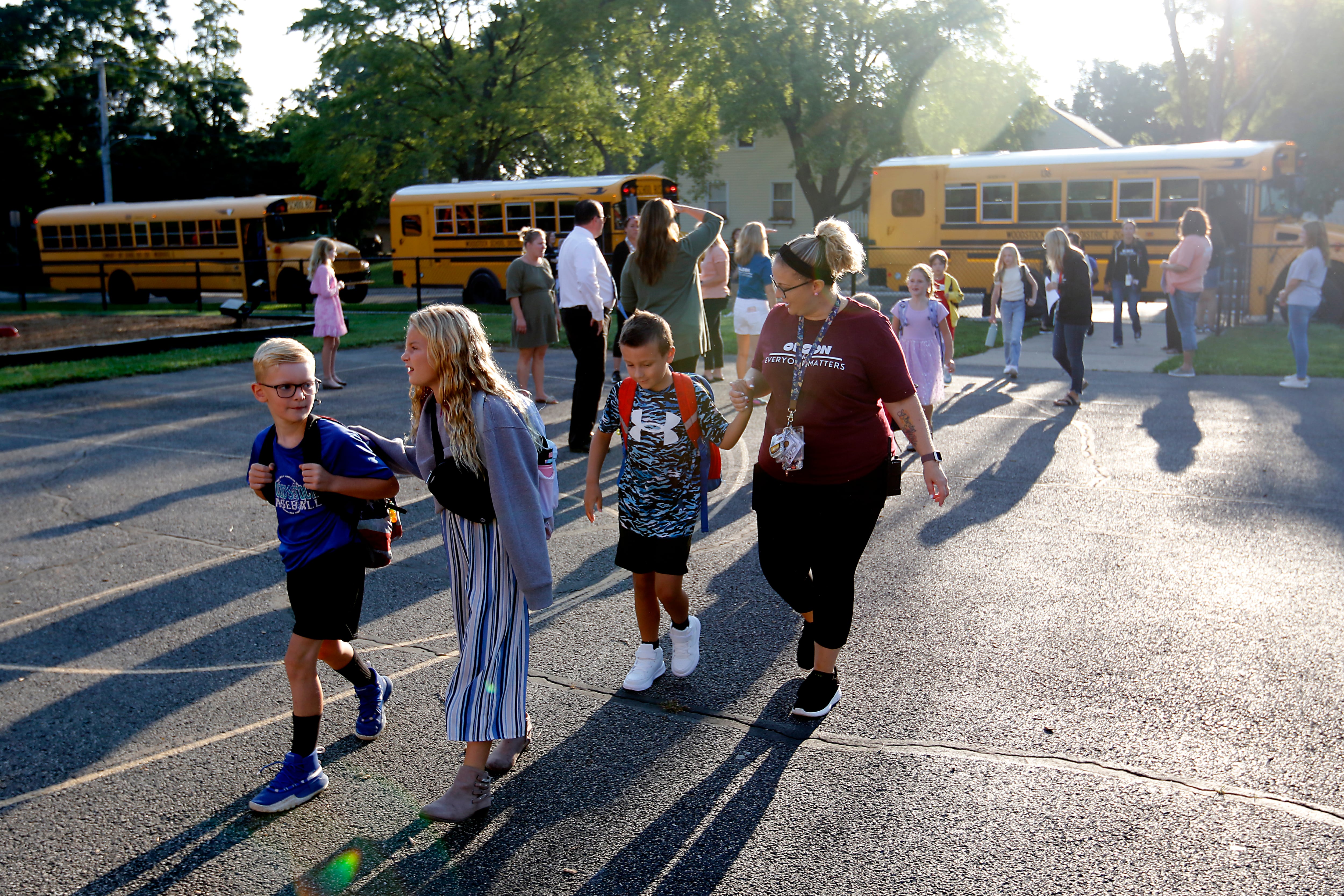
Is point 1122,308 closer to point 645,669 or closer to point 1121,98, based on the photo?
point 645,669

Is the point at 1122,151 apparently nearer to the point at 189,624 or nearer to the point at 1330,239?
the point at 1330,239

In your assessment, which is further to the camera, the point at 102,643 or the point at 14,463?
the point at 14,463

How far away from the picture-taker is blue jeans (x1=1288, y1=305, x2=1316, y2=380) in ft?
38.2

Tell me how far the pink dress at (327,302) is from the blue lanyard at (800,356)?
895 centimetres

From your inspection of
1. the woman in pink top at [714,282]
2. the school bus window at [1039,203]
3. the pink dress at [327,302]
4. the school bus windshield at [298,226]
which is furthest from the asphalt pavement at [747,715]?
the school bus windshield at [298,226]

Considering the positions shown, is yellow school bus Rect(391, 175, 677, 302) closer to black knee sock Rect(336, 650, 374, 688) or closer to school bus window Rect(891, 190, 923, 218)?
school bus window Rect(891, 190, 923, 218)

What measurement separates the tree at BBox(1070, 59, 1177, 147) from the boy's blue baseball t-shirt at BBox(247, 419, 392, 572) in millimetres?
84518

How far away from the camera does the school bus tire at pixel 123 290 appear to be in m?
30.8

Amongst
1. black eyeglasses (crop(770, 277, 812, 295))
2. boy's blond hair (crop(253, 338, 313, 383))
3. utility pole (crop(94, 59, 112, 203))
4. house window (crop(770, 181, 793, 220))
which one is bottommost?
boy's blond hair (crop(253, 338, 313, 383))

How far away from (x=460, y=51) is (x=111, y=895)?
3634 cm

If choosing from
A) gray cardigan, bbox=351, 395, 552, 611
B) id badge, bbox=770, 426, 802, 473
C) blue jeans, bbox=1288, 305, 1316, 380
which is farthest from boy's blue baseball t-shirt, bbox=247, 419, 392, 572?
blue jeans, bbox=1288, 305, 1316, 380

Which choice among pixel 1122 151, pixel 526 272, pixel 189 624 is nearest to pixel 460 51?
pixel 1122 151

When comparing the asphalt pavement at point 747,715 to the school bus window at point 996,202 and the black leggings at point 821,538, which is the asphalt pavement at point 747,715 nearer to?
the black leggings at point 821,538

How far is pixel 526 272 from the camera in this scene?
10.4m
